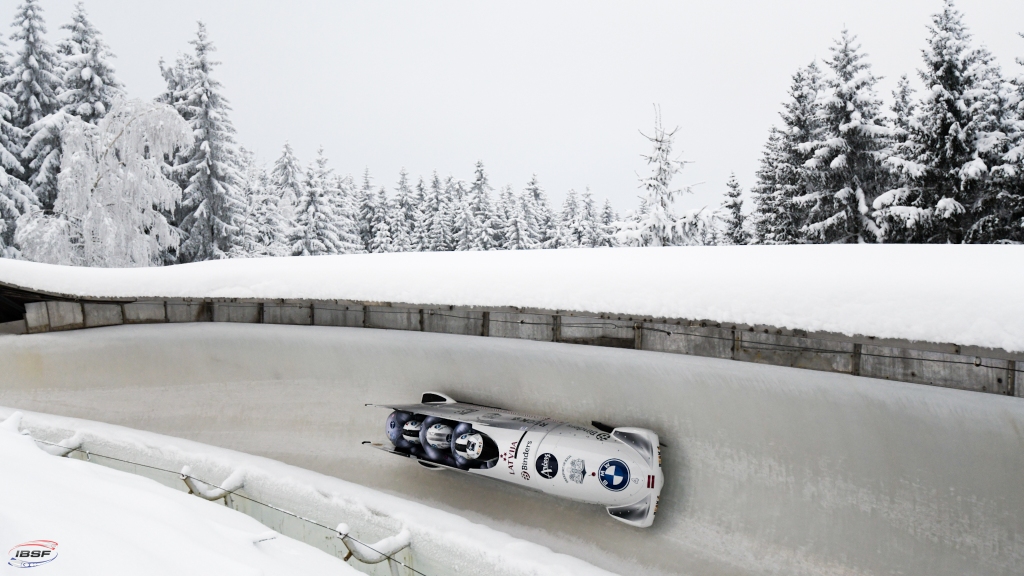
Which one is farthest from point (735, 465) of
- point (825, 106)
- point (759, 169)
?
point (759, 169)

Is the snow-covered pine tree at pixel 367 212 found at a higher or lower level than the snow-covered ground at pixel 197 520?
higher

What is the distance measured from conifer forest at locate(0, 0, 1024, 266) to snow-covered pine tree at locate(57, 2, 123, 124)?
0.04m

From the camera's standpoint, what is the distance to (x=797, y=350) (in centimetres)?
327

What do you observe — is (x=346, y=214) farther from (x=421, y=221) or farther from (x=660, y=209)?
(x=660, y=209)

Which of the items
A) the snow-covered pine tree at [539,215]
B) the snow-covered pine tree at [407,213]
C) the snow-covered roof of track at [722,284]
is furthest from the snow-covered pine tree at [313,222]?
the snow-covered roof of track at [722,284]

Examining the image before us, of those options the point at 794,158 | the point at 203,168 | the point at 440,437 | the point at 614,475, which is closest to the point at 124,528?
the point at 440,437

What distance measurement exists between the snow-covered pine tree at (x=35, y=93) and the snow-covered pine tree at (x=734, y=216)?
2080 cm

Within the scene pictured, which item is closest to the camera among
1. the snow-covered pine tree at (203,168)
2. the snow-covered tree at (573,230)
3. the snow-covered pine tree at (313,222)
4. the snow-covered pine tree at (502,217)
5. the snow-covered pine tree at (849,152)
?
the snow-covered pine tree at (849,152)

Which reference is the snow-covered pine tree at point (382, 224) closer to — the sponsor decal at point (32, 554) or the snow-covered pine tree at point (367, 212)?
the snow-covered pine tree at point (367, 212)

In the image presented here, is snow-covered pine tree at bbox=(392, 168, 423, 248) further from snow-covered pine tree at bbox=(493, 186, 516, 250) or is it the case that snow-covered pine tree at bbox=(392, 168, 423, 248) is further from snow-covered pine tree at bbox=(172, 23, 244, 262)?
snow-covered pine tree at bbox=(172, 23, 244, 262)

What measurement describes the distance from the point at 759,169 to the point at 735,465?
17021 millimetres

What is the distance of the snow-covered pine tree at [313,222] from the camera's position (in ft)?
70.2

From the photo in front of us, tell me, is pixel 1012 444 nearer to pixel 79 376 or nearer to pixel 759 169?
pixel 79 376

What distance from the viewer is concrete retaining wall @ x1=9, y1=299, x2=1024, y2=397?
2.81 m
